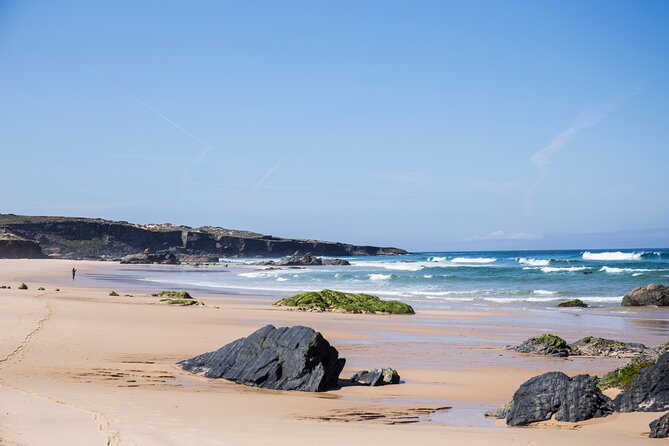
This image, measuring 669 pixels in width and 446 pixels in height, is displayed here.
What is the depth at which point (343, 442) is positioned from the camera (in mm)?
7430

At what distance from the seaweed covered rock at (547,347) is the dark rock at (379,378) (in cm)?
513

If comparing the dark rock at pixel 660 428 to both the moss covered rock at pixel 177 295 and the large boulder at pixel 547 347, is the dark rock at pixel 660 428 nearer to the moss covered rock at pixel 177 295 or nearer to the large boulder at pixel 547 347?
the large boulder at pixel 547 347

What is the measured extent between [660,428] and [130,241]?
128993 millimetres

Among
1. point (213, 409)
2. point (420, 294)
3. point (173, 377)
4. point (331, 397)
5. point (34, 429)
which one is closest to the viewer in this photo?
point (34, 429)

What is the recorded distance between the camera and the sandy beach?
25.5 ft

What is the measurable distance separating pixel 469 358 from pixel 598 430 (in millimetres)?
6863

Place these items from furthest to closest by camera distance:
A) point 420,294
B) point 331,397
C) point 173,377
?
1. point 420,294
2. point 173,377
3. point 331,397

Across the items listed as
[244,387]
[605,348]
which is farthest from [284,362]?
[605,348]

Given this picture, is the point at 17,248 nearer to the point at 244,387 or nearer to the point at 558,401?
the point at 244,387

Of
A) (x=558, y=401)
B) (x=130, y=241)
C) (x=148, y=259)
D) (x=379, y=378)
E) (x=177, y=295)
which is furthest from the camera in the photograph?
(x=130, y=241)

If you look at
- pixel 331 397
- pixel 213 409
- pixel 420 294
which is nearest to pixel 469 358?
pixel 331 397

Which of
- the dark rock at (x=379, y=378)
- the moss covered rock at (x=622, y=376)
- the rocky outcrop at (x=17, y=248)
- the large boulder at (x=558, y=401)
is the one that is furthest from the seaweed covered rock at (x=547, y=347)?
the rocky outcrop at (x=17, y=248)

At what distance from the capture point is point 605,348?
16.1m

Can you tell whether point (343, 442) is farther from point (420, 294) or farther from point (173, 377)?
point (420, 294)
